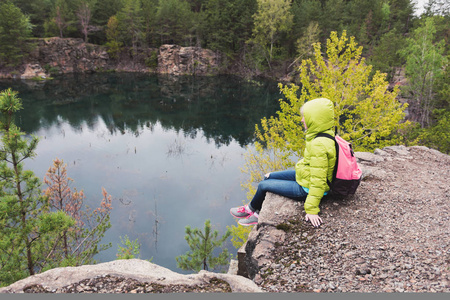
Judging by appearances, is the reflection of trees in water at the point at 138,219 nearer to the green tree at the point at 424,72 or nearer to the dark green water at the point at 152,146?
the dark green water at the point at 152,146

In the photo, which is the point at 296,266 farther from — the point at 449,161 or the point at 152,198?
the point at 152,198

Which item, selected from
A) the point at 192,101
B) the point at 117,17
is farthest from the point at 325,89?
the point at 117,17

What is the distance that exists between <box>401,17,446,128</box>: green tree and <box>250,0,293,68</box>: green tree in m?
27.5

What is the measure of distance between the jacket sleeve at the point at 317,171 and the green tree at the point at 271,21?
5631 centimetres

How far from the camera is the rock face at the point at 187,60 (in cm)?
6350

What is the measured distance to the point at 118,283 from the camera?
371cm

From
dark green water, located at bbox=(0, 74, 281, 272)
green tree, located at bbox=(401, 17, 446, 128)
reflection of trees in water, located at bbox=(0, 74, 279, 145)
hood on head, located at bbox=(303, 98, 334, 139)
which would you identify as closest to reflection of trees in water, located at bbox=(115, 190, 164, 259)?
dark green water, located at bbox=(0, 74, 281, 272)

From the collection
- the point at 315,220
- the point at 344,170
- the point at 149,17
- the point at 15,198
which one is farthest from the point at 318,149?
the point at 149,17

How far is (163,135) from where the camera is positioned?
30.1m

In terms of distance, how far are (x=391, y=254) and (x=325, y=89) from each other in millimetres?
8980

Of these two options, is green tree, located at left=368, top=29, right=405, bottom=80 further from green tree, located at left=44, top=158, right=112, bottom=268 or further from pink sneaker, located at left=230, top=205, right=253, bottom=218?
green tree, located at left=44, top=158, right=112, bottom=268

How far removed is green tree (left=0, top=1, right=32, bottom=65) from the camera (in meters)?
46.8

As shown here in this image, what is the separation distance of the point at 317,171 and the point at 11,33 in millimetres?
61518

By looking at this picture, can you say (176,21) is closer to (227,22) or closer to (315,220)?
(227,22)
